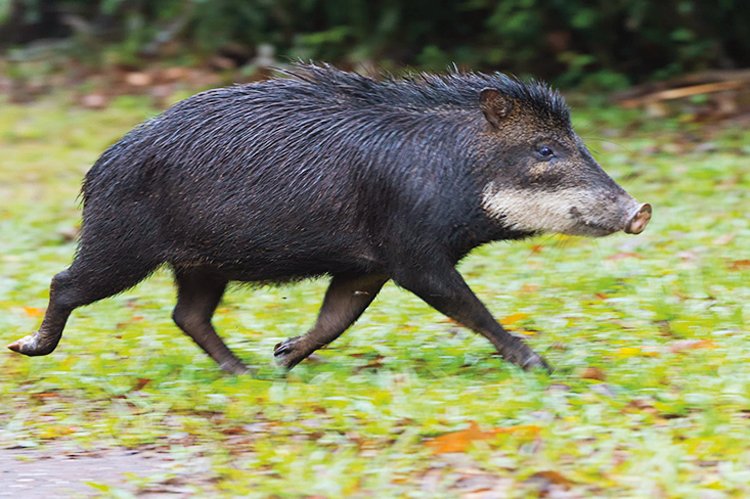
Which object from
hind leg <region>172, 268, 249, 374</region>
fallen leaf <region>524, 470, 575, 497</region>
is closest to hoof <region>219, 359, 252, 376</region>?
hind leg <region>172, 268, 249, 374</region>

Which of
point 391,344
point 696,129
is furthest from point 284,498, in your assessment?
point 696,129

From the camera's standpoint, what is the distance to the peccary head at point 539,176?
539 centimetres

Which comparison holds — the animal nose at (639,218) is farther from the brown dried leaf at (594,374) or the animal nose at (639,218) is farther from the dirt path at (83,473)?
the dirt path at (83,473)

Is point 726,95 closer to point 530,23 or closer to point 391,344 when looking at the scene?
point 530,23

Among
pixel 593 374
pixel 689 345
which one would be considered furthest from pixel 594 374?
pixel 689 345

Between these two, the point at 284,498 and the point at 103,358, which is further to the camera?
the point at 103,358

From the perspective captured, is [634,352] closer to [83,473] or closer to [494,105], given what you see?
[494,105]

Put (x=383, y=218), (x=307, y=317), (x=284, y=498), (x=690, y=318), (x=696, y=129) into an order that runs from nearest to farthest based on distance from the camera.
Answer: (x=284, y=498) → (x=383, y=218) → (x=690, y=318) → (x=307, y=317) → (x=696, y=129)

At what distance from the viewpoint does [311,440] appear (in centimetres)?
473

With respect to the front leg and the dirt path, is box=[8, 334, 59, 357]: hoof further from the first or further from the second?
the front leg

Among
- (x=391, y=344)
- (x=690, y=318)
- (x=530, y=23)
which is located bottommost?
(x=391, y=344)

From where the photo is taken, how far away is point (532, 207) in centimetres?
541

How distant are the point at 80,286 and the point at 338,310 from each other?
1.16m

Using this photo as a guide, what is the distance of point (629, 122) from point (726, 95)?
36.5 inches
